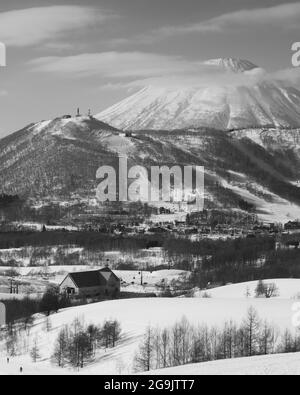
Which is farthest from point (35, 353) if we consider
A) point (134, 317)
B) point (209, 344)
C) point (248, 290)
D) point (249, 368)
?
point (248, 290)

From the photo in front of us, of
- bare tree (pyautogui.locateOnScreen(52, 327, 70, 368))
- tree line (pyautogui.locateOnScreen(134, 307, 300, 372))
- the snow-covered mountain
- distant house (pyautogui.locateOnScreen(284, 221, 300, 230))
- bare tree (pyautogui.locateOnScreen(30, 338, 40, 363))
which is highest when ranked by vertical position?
the snow-covered mountain

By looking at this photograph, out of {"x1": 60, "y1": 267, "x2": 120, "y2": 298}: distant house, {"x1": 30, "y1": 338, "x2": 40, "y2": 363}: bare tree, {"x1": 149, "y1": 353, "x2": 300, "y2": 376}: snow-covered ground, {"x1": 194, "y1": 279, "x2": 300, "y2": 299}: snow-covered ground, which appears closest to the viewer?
{"x1": 149, "y1": 353, "x2": 300, "y2": 376}: snow-covered ground

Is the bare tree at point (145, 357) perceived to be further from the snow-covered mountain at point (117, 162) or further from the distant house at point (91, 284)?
the snow-covered mountain at point (117, 162)

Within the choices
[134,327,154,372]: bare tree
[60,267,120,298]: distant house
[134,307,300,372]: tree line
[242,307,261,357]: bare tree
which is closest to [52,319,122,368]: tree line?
[134,307,300,372]: tree line

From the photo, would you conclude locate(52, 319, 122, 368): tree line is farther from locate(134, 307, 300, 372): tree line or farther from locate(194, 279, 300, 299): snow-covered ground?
locate(194, 279, 300, 299): snow-covered ground

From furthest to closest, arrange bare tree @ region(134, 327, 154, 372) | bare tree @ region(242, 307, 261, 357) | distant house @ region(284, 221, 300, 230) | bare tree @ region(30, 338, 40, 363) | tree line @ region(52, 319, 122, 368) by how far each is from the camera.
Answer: distant house @ region(284, 221, 300, 230)
bare tree @ region(30, 338, 40, 363)
tree line @ region(52, 319, 122, 368)
bare tree @ region(242, 307, 261, 357)
bare tree @ region(134, 327, 154, 372)

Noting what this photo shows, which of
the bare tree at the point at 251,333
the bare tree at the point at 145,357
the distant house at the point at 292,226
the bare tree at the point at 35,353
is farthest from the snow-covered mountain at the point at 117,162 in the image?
the bare tree at the point at 145,357

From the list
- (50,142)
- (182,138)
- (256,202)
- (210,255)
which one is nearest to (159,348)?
(210,255)
